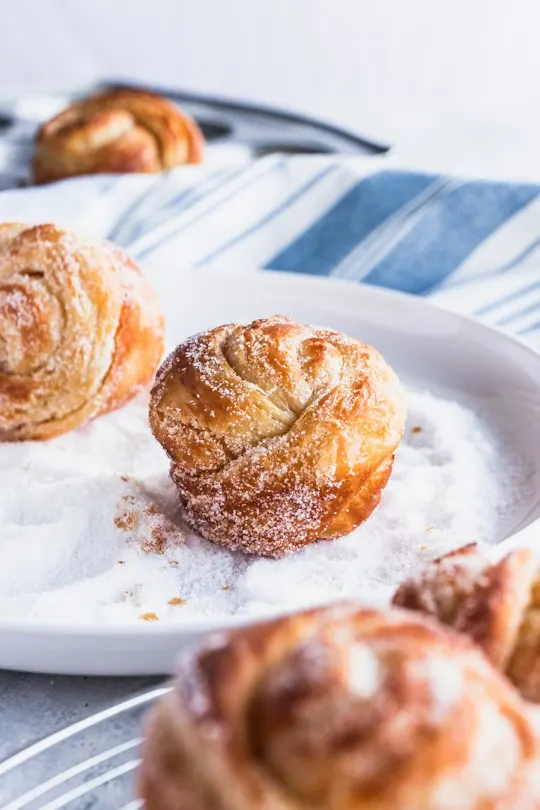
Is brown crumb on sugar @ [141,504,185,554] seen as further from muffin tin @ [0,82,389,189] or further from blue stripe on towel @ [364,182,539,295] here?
muffin tin @ [0,82,389,189]

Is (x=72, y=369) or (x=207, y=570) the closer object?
(x=207, y=570)

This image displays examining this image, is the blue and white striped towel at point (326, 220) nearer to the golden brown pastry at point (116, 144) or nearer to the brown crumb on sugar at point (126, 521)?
the golden brown pastry at point (116, 144)

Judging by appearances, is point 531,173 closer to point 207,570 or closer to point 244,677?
point 207,570

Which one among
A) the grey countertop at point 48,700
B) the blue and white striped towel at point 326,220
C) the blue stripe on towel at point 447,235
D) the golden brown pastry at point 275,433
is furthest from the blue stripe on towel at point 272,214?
the grey countertop at point 48,700

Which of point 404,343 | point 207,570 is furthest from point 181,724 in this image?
point 404,343

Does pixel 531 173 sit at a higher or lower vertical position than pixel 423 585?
lower

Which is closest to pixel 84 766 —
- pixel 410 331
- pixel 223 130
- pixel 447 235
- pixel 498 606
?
pixel 498 606

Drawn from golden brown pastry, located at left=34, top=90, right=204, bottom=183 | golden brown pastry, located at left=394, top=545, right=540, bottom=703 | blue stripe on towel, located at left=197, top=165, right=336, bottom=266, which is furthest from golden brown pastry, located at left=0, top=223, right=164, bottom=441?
golden brown pastry, located at left=34, top=90, right=204, bottom=183

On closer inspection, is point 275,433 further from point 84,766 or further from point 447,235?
point 447,235
